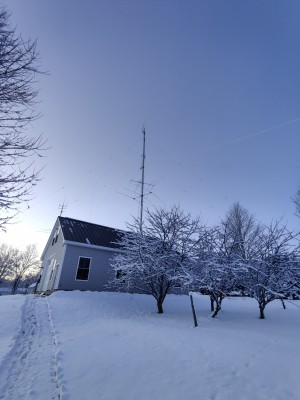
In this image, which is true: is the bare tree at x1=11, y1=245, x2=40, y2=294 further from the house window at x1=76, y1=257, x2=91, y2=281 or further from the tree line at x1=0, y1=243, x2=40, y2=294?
the house window at x1=76, y1=257, x2=91, y2=281

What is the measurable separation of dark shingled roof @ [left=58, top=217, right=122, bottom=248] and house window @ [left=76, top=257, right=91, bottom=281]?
1289 millimetres

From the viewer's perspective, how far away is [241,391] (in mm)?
3922

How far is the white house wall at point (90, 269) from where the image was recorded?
1614cm

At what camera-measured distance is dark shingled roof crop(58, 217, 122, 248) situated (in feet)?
57.2

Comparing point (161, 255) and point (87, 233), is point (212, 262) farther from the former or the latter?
point (87, 233)

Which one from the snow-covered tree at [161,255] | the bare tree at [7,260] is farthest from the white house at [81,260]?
the bare tree at [7,260]

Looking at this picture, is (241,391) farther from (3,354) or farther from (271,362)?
(3,354)

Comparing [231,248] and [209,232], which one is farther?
[209,232]

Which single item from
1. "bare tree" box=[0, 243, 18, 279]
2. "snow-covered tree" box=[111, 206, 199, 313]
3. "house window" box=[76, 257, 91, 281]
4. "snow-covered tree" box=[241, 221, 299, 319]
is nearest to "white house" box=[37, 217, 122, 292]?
"house window" box=[76, 257, 91, 281]

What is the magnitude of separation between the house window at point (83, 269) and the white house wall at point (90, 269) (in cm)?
21

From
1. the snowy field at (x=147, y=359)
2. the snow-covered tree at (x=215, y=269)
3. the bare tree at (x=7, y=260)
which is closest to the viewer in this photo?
the snowy field at (x=147, y=359)

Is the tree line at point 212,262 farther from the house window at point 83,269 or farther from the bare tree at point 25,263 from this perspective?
the bare tree at point 25,263

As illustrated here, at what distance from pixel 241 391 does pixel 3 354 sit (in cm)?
502

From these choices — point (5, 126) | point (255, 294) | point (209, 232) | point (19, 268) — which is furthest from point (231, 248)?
point (19, 268)
